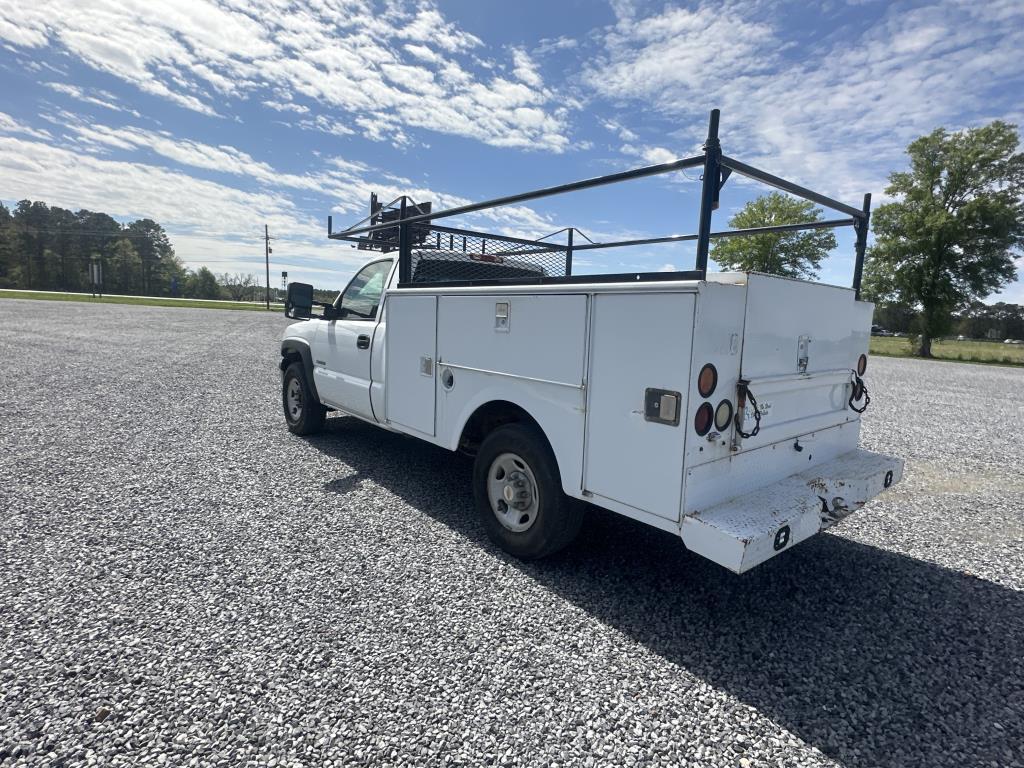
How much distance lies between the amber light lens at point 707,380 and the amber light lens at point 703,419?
0.06 metres

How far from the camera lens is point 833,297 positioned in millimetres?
3449

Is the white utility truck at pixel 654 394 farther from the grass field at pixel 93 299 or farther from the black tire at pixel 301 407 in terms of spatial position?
the grass field at pixel 93 299

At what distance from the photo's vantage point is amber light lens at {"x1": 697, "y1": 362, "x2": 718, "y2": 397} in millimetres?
2590

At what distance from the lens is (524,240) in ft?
19.4

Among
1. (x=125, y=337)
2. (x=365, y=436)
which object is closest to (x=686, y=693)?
(x=365, y=436)

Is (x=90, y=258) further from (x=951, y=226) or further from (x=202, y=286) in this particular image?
(x=951, y=226)

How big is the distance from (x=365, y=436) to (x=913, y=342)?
34892mm

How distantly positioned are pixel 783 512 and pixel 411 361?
9.47ft

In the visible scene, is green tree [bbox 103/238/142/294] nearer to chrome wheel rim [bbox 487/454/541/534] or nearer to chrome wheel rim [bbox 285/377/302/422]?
chrome wheel rim [bbox 285/377/302/422]

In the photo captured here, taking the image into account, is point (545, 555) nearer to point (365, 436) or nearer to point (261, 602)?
point (261, 602)

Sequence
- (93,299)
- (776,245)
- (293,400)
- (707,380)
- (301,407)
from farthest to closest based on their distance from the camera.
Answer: (93,299) → (776,245) → (293,400) → (301,407) → (707,380)

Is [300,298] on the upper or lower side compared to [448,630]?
upper

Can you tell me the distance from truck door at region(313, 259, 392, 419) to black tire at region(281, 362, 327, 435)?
0.34m

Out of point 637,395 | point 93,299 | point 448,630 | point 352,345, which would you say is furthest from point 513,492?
point 93,299
